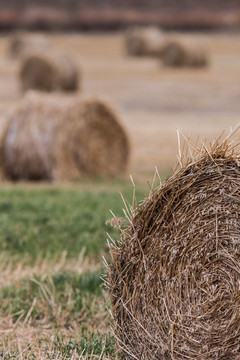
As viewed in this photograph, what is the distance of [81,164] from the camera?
11.9 m

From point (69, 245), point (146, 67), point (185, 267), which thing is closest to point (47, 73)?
point (146, 67)

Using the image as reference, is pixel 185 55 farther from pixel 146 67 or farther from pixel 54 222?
pixel 54 222

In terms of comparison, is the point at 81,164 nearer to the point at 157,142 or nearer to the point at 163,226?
the point at 157,142

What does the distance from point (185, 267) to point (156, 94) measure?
18.8 metres

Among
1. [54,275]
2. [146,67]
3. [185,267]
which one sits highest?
[185,267]

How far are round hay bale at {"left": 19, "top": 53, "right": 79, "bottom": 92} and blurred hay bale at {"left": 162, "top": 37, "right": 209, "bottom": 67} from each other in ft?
22.6

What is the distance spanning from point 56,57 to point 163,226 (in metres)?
18.9

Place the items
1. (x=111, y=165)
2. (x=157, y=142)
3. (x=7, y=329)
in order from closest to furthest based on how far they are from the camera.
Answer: (x=7, y=329) → (x=111, y=165) → (x=157, y=142)

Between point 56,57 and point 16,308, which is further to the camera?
point 56,57

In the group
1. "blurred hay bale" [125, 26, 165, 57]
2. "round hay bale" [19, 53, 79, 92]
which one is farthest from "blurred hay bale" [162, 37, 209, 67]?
"round hay bale" [19, 53, 79, 92]

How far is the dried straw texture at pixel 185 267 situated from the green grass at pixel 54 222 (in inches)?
104

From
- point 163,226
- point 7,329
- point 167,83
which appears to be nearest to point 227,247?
point 163,226

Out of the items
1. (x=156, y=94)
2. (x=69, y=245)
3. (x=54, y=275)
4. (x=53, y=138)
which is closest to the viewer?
(x=54, y=275)

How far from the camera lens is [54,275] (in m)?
6.05
